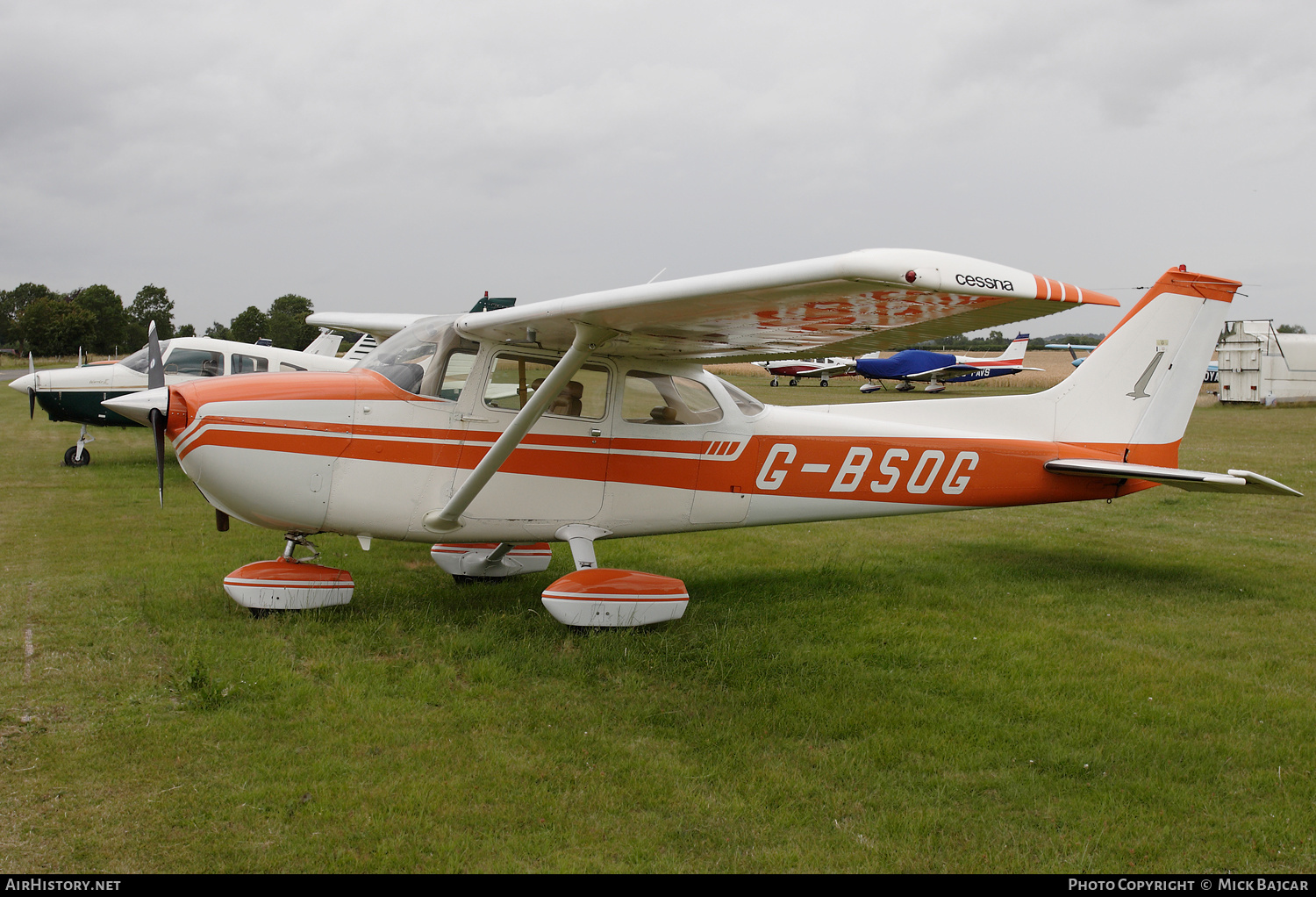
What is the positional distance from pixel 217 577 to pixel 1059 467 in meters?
7.01

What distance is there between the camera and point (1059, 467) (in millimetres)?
7246

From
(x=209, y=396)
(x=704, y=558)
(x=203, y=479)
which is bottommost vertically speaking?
(x=704, y=558)

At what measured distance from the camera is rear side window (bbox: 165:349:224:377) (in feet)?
43.2

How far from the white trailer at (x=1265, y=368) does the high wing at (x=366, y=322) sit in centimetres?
3052

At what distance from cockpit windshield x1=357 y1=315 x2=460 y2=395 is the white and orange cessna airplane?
2 cm

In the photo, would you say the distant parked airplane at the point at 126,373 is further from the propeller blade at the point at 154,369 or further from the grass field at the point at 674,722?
the propeller blade at the point at 154,369

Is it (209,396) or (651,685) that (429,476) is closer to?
(209,396)

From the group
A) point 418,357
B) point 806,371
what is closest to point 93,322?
point 806,371

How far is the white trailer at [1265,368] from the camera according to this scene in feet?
99.0

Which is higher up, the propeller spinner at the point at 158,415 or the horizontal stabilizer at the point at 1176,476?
the propeller spinner at the point at 158,415

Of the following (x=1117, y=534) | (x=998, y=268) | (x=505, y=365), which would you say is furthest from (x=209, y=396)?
(x=1117, y=534)

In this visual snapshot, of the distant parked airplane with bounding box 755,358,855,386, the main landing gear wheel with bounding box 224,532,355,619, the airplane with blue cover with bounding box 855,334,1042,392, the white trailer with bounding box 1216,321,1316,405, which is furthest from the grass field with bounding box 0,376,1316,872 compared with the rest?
the distant parked airplane with bounding box 755,358,855,386

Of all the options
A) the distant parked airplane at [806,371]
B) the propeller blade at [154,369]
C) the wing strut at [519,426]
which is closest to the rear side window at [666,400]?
the wing strut at [519,426]

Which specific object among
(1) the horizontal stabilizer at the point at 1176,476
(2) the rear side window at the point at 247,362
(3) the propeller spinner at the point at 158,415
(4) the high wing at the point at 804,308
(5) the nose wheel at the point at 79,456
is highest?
(4) the high wing at the point at 804,308
